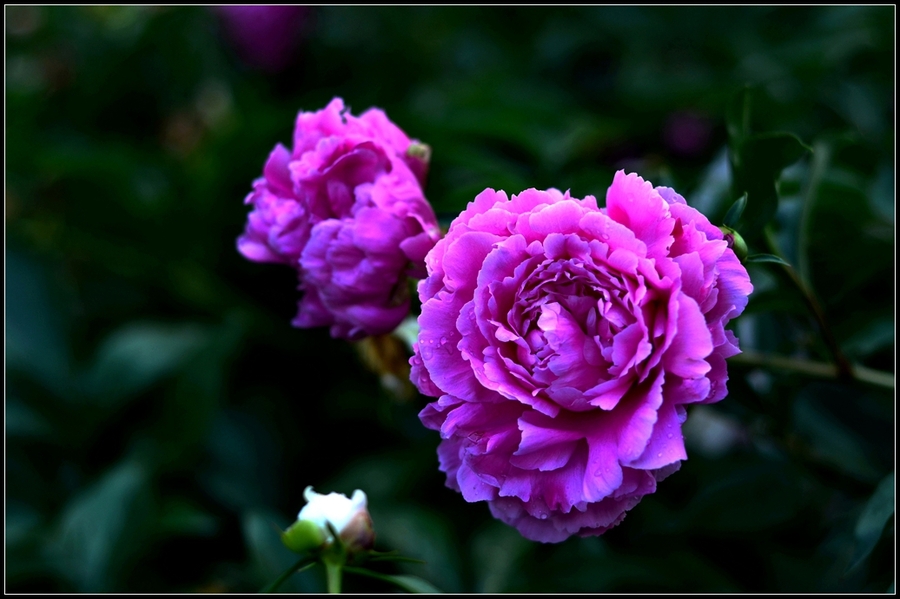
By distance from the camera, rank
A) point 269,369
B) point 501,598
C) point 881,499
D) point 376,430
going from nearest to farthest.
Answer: point 881,499
point 501,598
point 376,430
point 269,369

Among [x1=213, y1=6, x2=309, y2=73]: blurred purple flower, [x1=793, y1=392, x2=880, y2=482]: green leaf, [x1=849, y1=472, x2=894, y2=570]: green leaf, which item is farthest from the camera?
[x1=213, y1=6, x2=309, y2=73]: blurred purple flower

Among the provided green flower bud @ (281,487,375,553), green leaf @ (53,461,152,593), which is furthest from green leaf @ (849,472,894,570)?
green leaf @ (53,461,152,593)

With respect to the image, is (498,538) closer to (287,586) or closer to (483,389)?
(287,586)

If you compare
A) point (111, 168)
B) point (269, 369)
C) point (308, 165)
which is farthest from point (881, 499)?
point (111, 168)

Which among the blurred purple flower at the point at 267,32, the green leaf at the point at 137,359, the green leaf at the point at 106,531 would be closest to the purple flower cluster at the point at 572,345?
the green leaf at the point at 106,531

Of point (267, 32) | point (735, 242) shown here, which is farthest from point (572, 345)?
point (267, 32)

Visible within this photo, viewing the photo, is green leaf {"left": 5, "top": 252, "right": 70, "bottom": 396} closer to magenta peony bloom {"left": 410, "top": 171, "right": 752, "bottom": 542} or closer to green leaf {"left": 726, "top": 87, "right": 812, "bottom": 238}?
magenta peony bloom {"left": 410, "top": 171, "right": 752, "bottom": 542}

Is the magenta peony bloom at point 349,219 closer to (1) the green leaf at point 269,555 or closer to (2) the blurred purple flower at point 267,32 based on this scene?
(1) the green leaf at point 269,555

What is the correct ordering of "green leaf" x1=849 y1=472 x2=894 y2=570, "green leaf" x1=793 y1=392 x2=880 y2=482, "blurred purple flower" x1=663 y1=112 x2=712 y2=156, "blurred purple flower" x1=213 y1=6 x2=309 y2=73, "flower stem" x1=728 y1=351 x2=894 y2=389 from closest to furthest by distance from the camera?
"green leaf" x1=849 y1=472 x2=894 y2=570
"flower stem" x1=728 y1=351 x2=894 y2=389
"green leaf" x1=793 y1=392 x2=880 y2=482
"blurred purple flower" x1=663 y1=112 x2=712 y2=156
"blurred purple flower" x1=213 y1=6 x2=309 y2=73

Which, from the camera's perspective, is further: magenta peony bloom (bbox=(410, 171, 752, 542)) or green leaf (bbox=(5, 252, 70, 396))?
green leaf (bbox=(5, 252, 70, 396))
